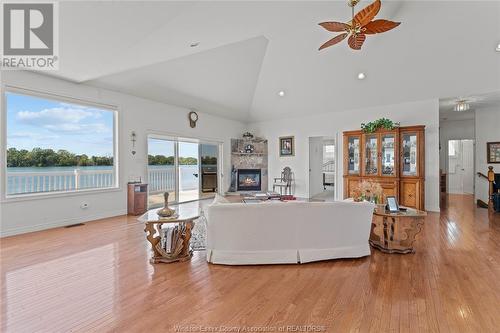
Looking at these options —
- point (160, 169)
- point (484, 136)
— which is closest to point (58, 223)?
point (160, 169)

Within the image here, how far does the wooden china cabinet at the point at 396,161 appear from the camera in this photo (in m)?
5.89

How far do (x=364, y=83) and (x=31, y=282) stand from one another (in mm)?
7044

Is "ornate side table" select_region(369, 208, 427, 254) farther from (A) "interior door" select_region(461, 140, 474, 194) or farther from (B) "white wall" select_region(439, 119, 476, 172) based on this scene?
(A) "interior door" select_region(461, 140, 474, 194)

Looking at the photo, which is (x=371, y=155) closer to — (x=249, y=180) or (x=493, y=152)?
(x=493, y=152)

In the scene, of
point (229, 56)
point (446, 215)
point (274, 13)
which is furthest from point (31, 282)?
point (446, 215)

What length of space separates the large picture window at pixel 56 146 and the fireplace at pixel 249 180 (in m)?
4.22

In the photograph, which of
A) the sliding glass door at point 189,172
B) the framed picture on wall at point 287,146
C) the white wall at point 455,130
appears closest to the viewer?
the sliding glass door at point 189,172

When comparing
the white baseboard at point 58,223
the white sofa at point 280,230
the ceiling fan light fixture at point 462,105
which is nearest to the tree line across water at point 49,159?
the white baseboard at point 58,223

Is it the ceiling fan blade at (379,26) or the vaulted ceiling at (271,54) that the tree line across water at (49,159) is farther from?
the ceiling fan blade at (379,26)

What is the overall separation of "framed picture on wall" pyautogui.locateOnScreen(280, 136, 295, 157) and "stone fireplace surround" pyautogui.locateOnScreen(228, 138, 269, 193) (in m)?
0.65

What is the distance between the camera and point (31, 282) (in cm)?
254

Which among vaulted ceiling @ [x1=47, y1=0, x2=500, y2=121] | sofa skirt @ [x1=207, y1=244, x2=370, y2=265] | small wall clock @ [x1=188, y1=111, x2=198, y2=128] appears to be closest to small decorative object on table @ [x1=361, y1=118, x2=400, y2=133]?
vaulted ceiling @ [x1=47, y1=0, x2=500, y2=121]

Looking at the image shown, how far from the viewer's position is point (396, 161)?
6.06 m

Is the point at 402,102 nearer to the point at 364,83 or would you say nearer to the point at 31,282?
the point at 364,83
